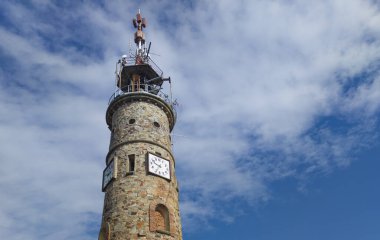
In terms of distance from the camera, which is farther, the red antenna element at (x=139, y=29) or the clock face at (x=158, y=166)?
the red antenna element at (x=139, y=29)

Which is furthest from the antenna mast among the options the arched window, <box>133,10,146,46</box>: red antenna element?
the arched window

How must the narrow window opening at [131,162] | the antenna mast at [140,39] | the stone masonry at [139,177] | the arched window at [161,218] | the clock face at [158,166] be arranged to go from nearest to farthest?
the stone masonry at [139,177], the arched window at [161,218], the clock face at [158,166], the narrow window opening at [131,162], the antenna mast at [140,39]

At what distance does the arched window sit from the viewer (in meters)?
23.0

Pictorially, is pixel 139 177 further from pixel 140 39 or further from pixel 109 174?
pixel 140 39

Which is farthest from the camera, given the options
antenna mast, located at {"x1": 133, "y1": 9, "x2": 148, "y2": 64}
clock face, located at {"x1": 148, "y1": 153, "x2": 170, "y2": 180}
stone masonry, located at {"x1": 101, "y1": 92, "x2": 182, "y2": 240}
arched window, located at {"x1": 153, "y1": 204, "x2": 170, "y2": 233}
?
antenna mast, located at {"x1": 133, "y1": 9, "x2": 148, "y2": 64}

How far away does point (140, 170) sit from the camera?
976 inches

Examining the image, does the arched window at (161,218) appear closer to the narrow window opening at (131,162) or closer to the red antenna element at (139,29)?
the narrow window opening at (131,162)

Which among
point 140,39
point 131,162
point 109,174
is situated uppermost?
point 140,39

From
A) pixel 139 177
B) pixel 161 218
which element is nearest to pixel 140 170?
pixel 139 177

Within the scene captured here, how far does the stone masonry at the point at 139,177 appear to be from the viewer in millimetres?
22625

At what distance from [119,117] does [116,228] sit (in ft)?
28.5

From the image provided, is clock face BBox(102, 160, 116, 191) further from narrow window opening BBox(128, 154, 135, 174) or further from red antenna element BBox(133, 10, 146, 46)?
red antenna element BBox(133, 10, 146, 46)

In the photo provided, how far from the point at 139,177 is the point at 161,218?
275cm

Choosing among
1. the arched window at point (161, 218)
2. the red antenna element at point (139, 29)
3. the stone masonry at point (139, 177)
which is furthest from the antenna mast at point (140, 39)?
the arched window at point (161, 218)
